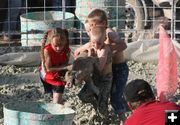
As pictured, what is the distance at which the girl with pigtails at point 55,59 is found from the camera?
5.50 m

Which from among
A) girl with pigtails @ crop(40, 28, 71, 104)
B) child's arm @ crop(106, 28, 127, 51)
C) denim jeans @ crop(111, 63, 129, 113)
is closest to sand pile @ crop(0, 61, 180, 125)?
denim jeans @ crop(111, 63, 129, 113)

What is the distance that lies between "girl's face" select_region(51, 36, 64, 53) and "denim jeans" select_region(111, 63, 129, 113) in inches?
19.8

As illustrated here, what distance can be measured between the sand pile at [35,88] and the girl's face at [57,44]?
76cm

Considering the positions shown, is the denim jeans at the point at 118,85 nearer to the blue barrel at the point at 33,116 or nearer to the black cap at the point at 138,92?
the blue barrel at the point at 33,116

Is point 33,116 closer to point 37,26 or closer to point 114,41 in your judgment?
point 114,41

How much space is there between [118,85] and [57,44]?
0.67m

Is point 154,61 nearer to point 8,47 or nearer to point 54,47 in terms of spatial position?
point 8,47

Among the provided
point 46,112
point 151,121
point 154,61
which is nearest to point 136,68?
point 154,61

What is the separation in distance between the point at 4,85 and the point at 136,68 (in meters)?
1.71

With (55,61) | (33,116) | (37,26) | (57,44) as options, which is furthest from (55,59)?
(37,26)

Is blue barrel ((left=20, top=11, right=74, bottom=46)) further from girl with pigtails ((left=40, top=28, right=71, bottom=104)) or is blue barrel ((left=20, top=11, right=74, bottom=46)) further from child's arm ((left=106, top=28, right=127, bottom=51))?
child's arm ((left=106, top=28, right=127, bottom=51))

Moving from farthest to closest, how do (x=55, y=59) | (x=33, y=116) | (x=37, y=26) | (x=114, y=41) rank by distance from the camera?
1. (x=37, y=26)
2. (x=55, y=59)
3. (x=114, y=41)
4. (x=33, y=116)

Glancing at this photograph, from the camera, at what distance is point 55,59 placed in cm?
562

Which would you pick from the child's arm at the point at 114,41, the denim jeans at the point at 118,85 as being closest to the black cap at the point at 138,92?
the child's arm at the point at 114,41
